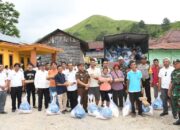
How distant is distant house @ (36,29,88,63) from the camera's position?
132 feet

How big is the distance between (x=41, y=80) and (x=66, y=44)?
28669 millimetres

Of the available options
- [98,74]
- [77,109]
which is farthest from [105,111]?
[98,74]

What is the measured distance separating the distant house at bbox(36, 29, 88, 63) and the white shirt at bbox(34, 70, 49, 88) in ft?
88.4

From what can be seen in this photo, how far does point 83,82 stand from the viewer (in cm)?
1163

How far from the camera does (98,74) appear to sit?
11922mm

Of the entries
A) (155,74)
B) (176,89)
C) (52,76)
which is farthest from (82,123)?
(155,74)

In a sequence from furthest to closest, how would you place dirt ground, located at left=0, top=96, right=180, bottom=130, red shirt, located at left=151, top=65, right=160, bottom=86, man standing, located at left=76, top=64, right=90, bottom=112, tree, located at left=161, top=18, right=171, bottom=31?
1. tree, located at left=161, top=18, right=171, bottom=31
2. red shirt, located at left=151, top=65, right=160, bottom=86
3. man standing, located at left=76, top=64, right=90, bottom=112
4. dirt ground, located at left=0, top=96, right=180, bottom=130

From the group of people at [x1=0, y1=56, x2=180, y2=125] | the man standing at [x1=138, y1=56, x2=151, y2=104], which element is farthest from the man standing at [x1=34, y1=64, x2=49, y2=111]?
the man standing at [x1=138, y1=56, x2=151, y2=104]

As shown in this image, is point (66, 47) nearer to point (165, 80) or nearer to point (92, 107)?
point (92, 107)

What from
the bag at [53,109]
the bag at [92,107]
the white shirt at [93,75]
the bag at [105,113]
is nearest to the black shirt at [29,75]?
the bag at [53,109]

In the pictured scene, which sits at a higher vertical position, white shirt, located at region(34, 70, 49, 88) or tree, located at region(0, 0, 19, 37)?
tree, located at region(0, 0, 19, 37)

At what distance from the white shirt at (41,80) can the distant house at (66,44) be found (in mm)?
26939

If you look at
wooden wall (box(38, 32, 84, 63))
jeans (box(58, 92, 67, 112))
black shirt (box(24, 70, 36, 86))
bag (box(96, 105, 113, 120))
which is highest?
wooden wall (box(38, 32, 84, 63))

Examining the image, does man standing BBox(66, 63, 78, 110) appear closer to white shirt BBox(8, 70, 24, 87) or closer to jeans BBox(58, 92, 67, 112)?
jeans BBox(58, 92, 67, 112)
